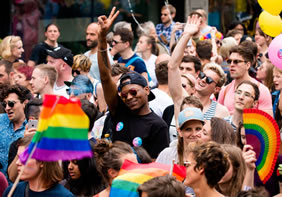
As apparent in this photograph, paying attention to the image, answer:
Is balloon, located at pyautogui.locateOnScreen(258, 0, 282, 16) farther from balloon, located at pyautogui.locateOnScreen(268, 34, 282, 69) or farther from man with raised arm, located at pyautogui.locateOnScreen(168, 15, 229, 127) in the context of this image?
man with raised arm, located at pyautogui.locateOnScreen(168, 15, 229, 127)

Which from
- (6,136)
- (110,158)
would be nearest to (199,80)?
(6,136)

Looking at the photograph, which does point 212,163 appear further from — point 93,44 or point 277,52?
point 93,44

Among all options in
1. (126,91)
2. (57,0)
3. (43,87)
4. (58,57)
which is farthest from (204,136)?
(57,0)

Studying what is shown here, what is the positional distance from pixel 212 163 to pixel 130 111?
6.20 feet

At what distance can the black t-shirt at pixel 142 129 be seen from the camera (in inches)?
252

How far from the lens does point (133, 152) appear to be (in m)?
5.39

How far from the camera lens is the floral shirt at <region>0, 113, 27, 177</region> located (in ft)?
22.8

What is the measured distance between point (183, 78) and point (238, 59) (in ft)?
2.33

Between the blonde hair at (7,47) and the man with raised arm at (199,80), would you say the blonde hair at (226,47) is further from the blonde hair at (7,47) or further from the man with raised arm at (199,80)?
the blonde hair at (7,47)

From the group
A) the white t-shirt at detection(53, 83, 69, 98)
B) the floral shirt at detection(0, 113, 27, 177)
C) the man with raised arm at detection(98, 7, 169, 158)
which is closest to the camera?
the man with raised arm at detection(98, 7, 169, 158)

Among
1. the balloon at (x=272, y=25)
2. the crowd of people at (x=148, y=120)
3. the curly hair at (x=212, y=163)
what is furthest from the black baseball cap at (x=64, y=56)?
the curly hair at (x=212, y=163)

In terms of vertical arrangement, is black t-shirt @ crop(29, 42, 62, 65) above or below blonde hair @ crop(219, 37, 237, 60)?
below

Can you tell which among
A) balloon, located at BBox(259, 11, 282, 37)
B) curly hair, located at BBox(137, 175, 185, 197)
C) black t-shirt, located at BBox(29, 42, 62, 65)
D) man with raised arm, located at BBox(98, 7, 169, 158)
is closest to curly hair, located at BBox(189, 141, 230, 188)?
curly hair, located at BBox(137, 175, 185, 197)

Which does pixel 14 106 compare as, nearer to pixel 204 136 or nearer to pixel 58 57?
pixel 58 57
